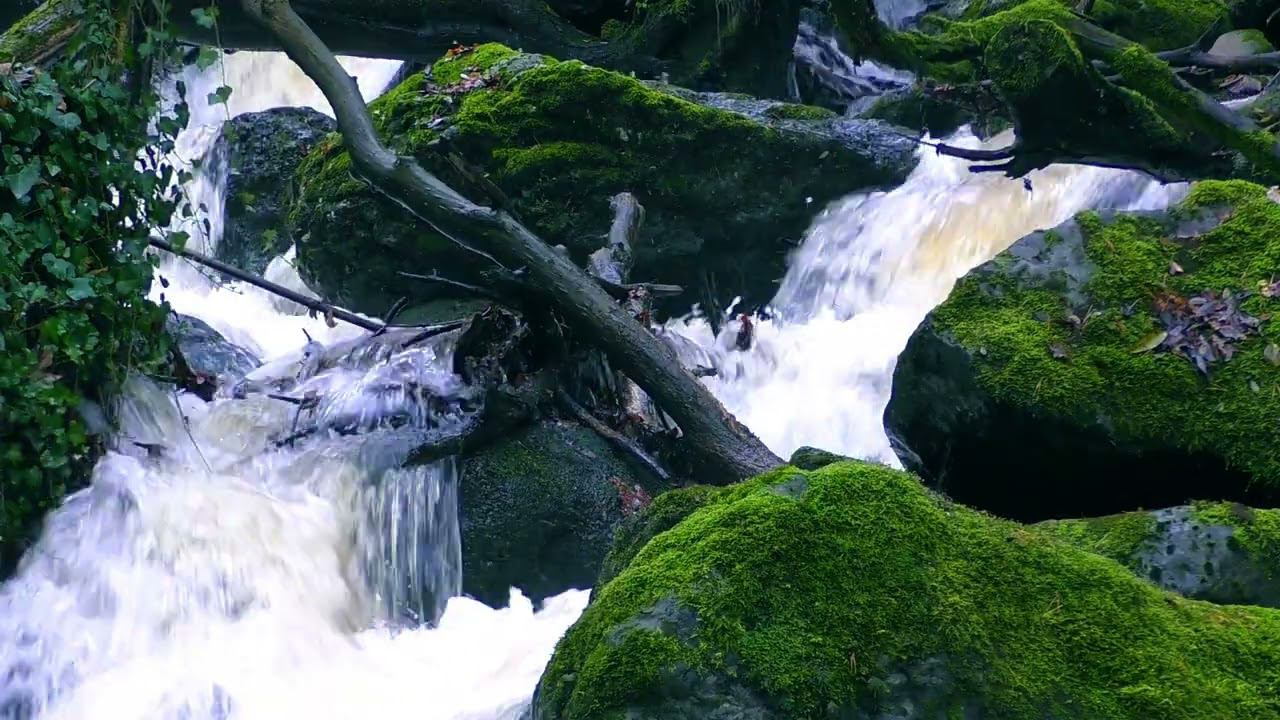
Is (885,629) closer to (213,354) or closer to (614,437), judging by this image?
(614,437)

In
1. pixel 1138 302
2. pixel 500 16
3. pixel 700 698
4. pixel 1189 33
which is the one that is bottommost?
pixel 700 698

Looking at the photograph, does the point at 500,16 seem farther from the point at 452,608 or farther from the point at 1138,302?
the point at 1138,302

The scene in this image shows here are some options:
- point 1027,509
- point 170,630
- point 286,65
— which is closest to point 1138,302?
point 1027,509

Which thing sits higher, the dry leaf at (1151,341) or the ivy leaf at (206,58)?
the ivy leaf at (206,58)

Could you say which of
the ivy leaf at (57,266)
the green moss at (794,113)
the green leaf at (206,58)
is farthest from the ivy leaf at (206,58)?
the green moss at (794,113)

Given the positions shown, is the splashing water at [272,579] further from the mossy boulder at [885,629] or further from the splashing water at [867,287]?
the splashing water at [867,287]

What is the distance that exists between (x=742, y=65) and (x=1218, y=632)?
9.17 metres

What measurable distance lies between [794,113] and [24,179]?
6197 millimetres

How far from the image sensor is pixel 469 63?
30.4 feet

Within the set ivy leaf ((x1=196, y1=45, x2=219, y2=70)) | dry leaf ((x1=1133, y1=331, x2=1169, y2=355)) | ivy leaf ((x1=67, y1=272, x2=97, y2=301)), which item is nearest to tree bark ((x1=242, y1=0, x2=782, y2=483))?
ivy leaf ((x1=196, y1=45, x2=219, y2=70))

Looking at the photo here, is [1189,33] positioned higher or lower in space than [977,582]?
higher

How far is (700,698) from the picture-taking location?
262 centimetres

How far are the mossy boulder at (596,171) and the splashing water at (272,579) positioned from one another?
1736 millimetres

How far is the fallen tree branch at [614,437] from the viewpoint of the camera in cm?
620
